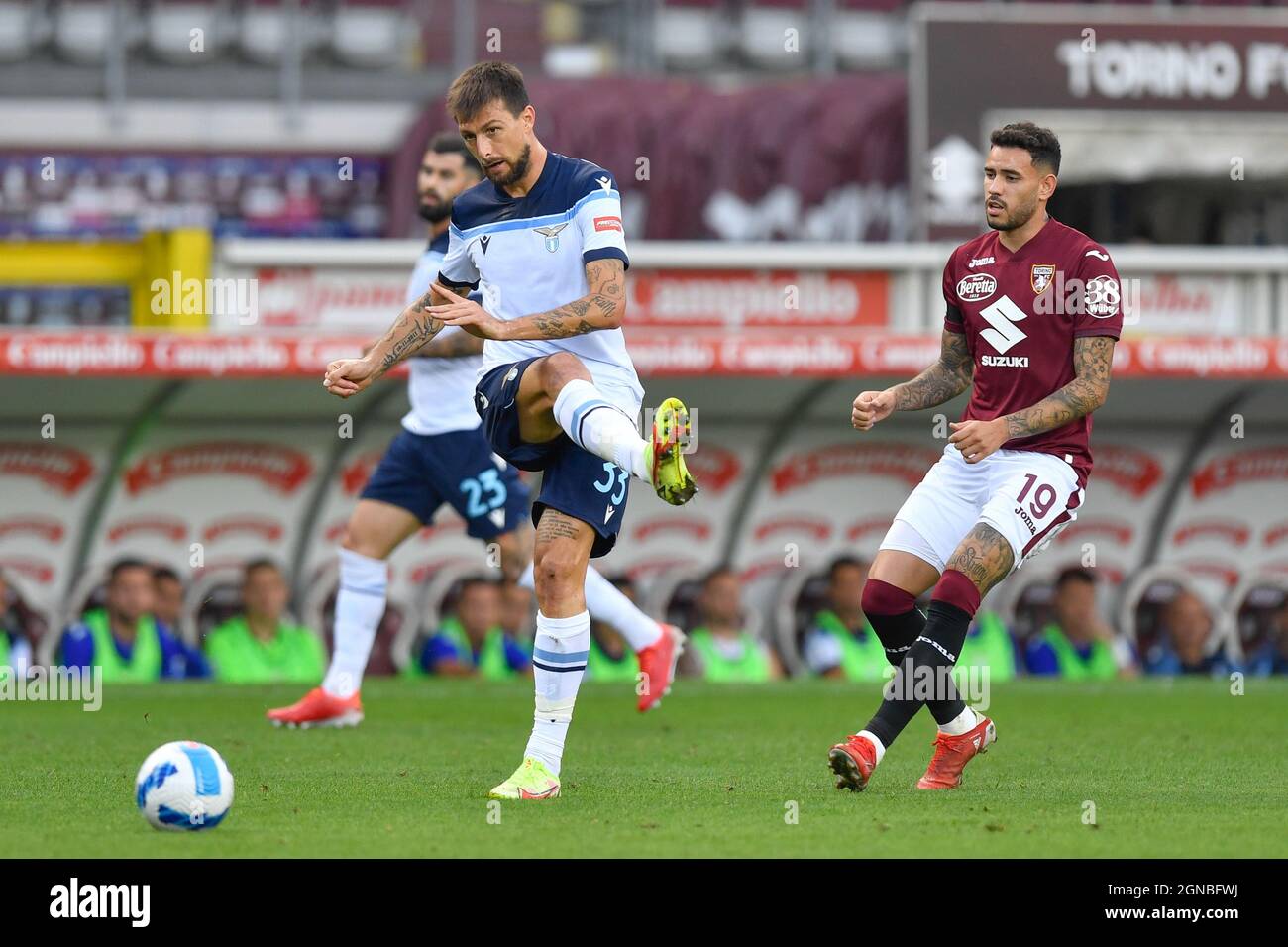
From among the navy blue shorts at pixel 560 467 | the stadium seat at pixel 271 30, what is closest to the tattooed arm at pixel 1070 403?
the navy blue shorts at pixel 560 467

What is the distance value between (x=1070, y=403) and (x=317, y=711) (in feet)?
12.9

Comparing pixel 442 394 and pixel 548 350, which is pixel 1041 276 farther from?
pixel 442 394

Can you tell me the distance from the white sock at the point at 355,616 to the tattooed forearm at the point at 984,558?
339 cm

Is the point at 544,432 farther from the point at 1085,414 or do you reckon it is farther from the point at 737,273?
the point at 737,273

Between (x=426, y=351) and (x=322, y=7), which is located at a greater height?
(x=322, y=7)

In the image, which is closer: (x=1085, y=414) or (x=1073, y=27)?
(x=1085, y=414)

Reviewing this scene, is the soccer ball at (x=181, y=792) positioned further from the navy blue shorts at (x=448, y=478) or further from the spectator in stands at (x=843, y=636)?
the spectator in stands at (x=843, y=636)

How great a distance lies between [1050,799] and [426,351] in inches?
139

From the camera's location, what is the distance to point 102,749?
8.66m

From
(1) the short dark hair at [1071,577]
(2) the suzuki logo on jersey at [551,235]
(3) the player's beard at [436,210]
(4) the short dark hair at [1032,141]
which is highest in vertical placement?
(4) the short dark hair at [1032,141]

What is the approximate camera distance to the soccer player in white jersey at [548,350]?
679 cm

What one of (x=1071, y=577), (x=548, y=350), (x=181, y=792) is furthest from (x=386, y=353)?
(x=1071, y=577)

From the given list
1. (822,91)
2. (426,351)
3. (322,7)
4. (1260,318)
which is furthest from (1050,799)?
(322,7)
